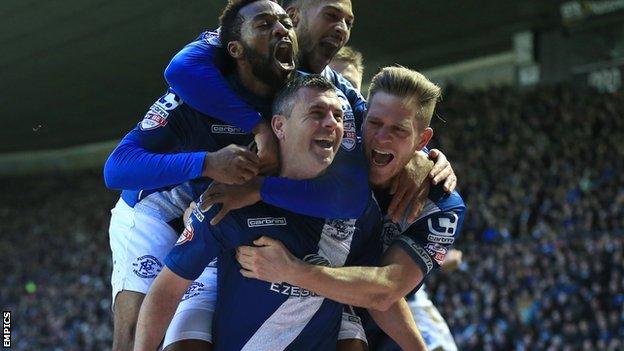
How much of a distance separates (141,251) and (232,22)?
1354mm

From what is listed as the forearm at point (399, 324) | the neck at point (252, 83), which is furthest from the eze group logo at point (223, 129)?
the forearm at point (399, 324)

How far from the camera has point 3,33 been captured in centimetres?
2295

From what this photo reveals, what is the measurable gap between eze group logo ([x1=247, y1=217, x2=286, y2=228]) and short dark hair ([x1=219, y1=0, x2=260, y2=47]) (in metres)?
1.01

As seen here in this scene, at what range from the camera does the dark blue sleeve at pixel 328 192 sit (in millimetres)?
3963

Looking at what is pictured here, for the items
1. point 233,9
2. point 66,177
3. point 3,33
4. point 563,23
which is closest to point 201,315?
point 233,9

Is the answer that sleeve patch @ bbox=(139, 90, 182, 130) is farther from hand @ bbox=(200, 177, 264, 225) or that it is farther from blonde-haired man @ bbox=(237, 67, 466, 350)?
blonde-haired man @ bbox=(237, 67, 466, 350)

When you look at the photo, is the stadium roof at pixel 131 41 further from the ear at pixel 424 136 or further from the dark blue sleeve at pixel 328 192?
the dark blue sleeve at pixel 328 192

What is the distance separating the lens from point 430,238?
4.41 meters

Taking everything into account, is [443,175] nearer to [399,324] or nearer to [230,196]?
[399,324]

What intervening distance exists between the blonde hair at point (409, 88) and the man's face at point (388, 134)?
28 mm

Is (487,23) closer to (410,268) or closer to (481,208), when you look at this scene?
(481,208)

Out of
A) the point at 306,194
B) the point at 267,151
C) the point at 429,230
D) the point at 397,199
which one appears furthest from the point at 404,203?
the point at 267,151

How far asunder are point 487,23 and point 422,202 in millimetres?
22211

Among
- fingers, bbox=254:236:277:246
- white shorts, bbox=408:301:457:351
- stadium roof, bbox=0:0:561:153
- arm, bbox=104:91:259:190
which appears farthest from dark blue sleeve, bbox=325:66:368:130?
stadium roof, bbox=0:0:561:153
